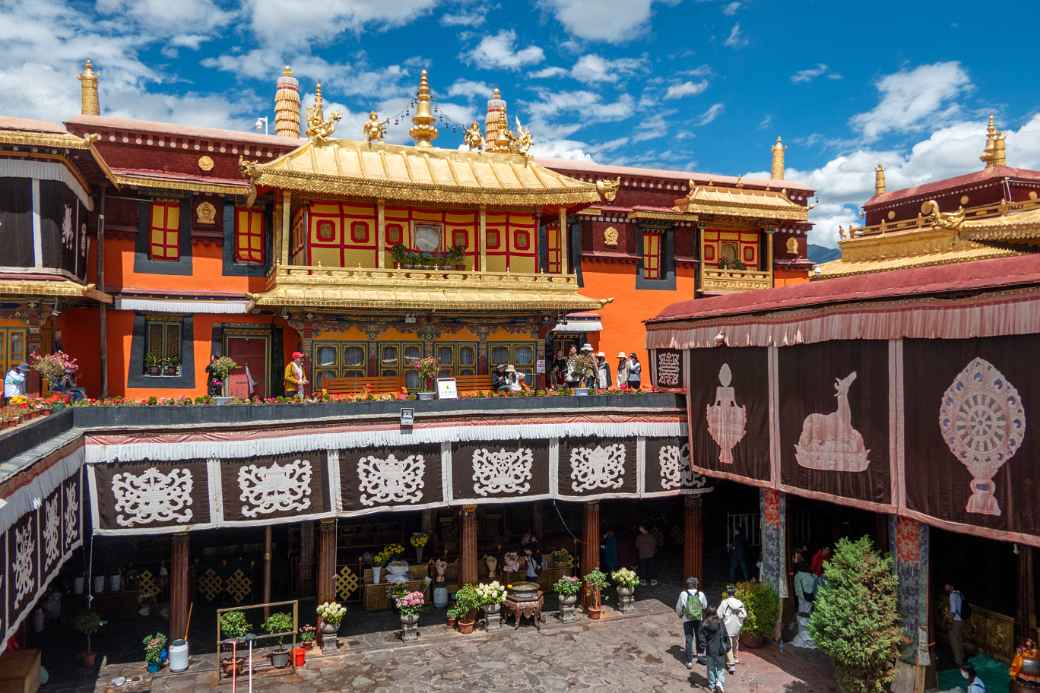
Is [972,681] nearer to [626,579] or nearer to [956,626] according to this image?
[956,626]

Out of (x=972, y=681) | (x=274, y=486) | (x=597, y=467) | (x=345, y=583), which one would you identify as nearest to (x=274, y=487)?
(x=274, y=486)

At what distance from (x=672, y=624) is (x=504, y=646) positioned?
4.52 m

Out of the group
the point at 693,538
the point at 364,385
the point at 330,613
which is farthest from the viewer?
the point at 364,385

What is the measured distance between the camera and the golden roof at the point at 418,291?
2064 centimetres

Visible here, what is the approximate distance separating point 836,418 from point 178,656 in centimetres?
1539

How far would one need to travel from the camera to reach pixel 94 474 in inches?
602

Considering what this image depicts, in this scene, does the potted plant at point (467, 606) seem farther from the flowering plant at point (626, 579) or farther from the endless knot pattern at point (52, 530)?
the endless knot pattern at point (52, 530)

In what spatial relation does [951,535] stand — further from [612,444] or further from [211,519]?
[211,519]

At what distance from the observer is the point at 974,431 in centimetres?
1225

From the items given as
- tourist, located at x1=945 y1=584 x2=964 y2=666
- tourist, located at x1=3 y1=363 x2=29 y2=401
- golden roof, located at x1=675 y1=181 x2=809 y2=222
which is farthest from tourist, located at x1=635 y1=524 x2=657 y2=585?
tourist, located at x1=3 y1=363 x2=29 y2=401

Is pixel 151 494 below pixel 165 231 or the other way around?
below

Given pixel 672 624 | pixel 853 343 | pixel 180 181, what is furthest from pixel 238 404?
pixel 853 343

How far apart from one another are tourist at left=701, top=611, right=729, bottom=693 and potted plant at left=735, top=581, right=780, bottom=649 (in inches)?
86.4

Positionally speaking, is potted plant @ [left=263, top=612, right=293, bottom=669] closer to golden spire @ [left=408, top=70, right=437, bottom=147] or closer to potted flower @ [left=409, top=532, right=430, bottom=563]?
potted flower @ [left=409, top=532, right=430, bottom=563]
